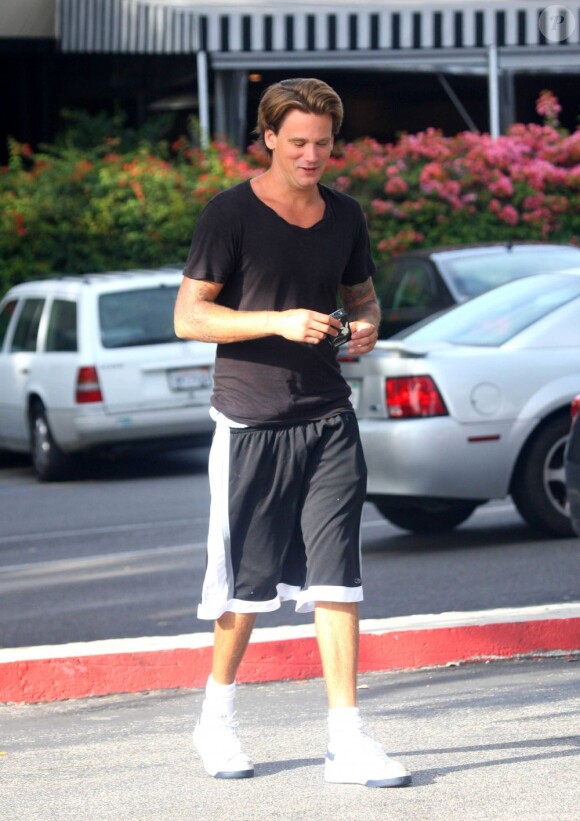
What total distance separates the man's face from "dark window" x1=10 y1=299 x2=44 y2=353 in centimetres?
1014

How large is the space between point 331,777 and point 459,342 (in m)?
5.19

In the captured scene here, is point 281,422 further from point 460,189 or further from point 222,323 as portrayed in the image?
point 460,189

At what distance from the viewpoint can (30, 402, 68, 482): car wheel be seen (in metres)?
14.2

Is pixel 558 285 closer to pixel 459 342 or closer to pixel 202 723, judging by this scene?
pixel 459 342

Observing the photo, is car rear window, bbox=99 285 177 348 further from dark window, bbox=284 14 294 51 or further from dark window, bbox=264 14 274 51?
dark window, bbox=284 14 294 51

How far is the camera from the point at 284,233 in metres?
4.75

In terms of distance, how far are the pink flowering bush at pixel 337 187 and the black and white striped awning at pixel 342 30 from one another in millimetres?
2576

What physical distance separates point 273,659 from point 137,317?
7987mm

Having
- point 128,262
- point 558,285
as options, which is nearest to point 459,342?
point 558,285

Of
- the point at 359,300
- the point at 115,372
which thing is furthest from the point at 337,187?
the point at 359,300

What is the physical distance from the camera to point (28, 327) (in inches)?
589

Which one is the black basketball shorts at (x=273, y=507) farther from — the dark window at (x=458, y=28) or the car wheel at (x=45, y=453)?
the dark window at (x=458, y=28)

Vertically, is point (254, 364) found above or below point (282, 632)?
above

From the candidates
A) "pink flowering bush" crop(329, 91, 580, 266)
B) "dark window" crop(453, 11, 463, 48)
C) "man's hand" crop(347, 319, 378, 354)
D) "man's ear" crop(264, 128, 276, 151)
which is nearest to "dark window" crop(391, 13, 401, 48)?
"dark window" crop(453, 11, 463, 48)
